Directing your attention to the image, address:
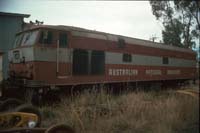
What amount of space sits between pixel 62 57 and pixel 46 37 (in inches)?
36.3

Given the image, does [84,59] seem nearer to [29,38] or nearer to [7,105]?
[29,38]

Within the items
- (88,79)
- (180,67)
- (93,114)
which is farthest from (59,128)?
(180,67)

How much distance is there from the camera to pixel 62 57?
34.0 feet

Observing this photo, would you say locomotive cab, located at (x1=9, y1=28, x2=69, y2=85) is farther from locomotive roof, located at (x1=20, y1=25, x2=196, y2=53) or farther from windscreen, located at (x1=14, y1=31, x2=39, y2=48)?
locomotive roof, located at (x1=20, y1=25, x2=196, y2=53)

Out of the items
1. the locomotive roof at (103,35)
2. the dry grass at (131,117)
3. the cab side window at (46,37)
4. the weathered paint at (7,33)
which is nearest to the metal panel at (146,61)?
the locomotive roof at (103,35)

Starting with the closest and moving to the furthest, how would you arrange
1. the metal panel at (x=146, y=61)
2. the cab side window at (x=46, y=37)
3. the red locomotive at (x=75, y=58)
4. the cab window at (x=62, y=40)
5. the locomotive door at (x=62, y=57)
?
the red locomotive at (x=75, y=58)
the cab side window at (x=46, y=37)
the locomotive door at (x=62, y=57)
the cab window at (x=62, y=40)
the metal panel at (x=146, y=61)

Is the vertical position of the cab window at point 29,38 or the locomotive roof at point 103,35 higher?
the locomotive roof at point 103,35

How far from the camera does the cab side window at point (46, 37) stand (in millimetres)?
9977

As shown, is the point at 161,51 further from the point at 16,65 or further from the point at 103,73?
the point at 16,65

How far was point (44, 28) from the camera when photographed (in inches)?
396

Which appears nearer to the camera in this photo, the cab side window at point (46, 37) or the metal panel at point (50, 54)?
the metal panel at point (50, 54)

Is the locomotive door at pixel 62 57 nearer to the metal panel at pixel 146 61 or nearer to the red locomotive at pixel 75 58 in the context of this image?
the red locomotive at pixel 75 58

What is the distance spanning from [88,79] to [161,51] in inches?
285

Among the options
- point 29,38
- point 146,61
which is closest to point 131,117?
point 29,38
